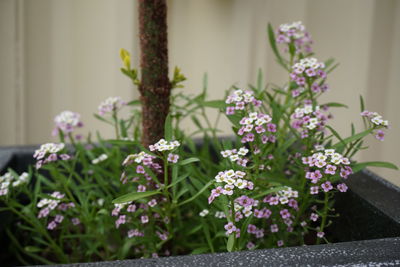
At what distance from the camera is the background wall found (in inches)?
61.7

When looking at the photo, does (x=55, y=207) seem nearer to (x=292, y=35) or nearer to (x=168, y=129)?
(x=168, y=129)

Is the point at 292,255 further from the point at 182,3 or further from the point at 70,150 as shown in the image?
the point at 182,3

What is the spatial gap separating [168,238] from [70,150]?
373 mm

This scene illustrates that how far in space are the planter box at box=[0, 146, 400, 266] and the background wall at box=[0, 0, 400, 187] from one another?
689 millimetres

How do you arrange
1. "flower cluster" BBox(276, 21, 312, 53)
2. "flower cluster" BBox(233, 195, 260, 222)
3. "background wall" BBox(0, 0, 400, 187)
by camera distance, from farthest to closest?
"background wall" BBox(0, 0, 400, 187) < "flower cluster" BBox(276, 21, 312, 53) < "flower cluster" BBox(233, 195, 260, 222)

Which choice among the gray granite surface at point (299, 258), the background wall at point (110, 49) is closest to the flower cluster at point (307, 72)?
the gray granite surface at point (299, 258)

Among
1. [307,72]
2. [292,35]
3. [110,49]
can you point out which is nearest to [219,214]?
[307,72]

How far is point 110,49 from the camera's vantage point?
1.75 m

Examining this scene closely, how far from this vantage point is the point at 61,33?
5.66 feet

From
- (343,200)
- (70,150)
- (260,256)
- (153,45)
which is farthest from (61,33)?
(260,256)

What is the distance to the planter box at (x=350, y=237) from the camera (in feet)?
1.83

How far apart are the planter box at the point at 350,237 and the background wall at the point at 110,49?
0.69 m

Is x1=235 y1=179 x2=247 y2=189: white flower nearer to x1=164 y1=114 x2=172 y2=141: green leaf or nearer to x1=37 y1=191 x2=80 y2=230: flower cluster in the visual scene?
x1=164 y1=114 x2=172 y2=141: green leaf

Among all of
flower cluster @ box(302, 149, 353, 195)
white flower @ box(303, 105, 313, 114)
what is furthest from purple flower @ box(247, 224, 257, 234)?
white flower @ box(303, 105, 313, 114)
